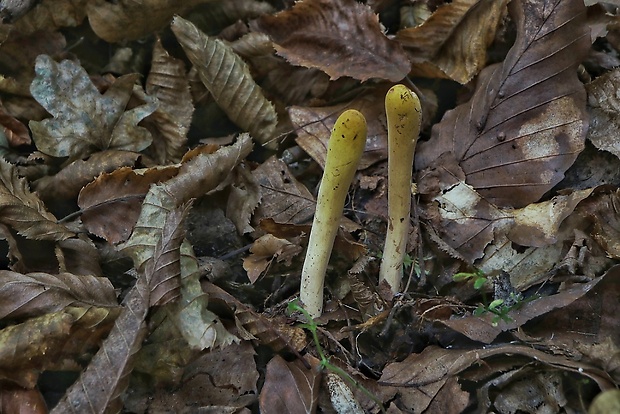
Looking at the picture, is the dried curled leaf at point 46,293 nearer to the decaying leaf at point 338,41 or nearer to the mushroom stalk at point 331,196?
the mushroom stalk at point 331,196

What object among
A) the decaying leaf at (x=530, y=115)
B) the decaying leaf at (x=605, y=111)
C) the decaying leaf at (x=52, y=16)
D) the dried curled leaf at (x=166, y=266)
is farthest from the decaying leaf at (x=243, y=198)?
the decaying leaf at (x=605, y=111)

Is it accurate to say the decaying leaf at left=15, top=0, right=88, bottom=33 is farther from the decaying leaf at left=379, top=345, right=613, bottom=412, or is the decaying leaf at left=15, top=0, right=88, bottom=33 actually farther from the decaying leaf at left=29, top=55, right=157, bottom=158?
the decaying leaf at left=379, top=345, right=613, bottom=412

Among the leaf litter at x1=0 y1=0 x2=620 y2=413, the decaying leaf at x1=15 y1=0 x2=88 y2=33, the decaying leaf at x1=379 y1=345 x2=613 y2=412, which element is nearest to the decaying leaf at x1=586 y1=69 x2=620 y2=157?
the leaf litter at x1=0 y1=0 x2=620 y2=413

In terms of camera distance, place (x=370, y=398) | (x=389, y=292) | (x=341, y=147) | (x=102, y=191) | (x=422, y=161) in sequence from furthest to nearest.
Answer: (x=422, y=161)
(x=102, y=191)
(x=389, y=292)
(x=370, y=398)
(x=341, y=147)

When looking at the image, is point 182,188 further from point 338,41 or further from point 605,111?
point 605,111

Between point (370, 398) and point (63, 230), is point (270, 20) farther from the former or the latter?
point (370, 398)

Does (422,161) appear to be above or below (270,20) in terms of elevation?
below

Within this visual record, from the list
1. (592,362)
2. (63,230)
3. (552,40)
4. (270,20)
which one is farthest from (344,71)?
(592,362)
